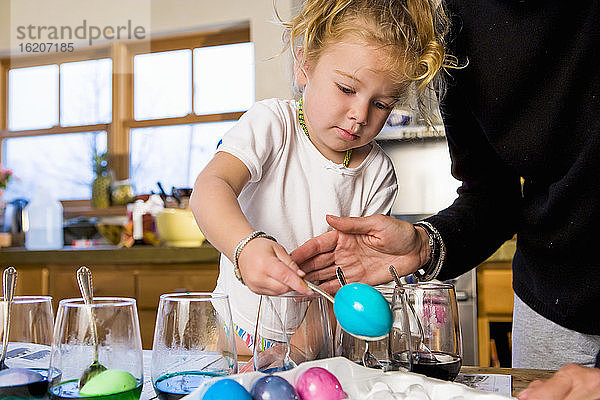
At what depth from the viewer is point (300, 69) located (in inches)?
49.8

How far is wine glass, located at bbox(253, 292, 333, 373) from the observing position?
0.72 metres

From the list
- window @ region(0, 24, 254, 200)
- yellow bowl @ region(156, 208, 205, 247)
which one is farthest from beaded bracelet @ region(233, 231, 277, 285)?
window @ region(0, 24, 254, 200)

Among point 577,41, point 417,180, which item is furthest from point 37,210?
point 577,41

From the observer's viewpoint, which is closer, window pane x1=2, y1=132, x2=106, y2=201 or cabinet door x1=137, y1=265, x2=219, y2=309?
cabinet door x1=137, y1=265, x2=219, y2=309

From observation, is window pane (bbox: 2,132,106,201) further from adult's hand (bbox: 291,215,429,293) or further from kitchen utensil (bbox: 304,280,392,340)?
kitchen utensil (bbox: 304,280,392,340)

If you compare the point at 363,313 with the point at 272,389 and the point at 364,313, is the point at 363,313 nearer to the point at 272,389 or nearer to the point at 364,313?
the point at 364,313

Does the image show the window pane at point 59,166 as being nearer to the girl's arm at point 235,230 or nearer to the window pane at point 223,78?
the window pane at point 223,78

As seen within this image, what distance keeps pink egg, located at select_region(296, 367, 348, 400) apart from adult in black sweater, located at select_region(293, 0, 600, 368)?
0.40 m

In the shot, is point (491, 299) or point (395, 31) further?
point (491, 299)

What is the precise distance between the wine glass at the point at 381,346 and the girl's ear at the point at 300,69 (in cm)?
61

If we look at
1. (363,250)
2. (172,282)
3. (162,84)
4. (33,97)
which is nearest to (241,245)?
(363,250)

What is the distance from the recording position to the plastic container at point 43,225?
3637mm

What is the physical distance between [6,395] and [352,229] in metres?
0.57

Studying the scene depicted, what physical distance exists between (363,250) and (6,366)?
604 millimetres
